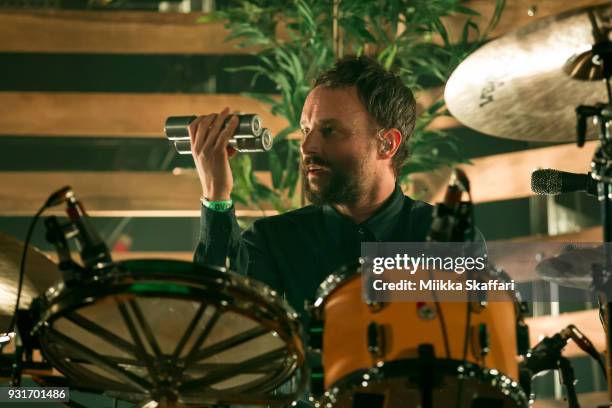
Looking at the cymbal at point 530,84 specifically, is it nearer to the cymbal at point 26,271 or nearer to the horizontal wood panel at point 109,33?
the cymbal at point 26,271

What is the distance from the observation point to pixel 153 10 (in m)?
4.69

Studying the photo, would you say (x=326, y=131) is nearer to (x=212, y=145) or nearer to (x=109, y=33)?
(x=212, y=145)

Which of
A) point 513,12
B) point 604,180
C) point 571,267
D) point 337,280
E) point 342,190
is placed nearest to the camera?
point 337,280

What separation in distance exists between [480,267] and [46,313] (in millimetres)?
784

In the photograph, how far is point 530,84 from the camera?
7.75 ft

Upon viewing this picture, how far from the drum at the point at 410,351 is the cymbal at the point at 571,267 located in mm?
733

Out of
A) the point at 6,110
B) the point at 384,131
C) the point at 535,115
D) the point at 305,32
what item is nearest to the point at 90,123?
the point at 6,110

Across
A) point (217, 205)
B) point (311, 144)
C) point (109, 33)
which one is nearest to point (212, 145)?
point (217, 205)

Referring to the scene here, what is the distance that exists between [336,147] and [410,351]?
1.05 m

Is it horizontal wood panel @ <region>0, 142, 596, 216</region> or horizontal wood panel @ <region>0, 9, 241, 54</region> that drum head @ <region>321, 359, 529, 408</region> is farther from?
horizontal wood panel @ <region>0, 9, 241, 54</region>

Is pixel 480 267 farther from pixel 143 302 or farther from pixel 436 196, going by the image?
pixel 436 196

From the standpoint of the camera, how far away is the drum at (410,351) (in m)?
1.85

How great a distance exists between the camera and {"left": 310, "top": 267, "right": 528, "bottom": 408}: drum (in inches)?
72.9

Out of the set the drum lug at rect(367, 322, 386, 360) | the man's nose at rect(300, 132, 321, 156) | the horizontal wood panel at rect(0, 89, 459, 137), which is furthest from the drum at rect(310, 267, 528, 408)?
the horizontal wood panel at rect(0, 89, 459, 137)
